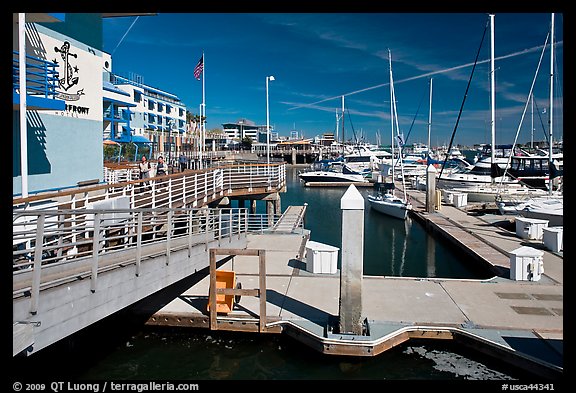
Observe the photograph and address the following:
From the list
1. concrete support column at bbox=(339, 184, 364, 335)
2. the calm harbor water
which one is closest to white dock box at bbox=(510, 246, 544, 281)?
the calm harbor water

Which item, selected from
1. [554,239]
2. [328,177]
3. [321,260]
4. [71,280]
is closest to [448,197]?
[554,239]

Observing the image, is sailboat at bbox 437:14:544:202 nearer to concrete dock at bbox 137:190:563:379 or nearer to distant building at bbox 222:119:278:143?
concrete dock at bbox 137:190:563:379

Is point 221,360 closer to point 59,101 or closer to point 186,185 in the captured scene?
point 59,101

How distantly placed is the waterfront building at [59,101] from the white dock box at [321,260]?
7833 mm

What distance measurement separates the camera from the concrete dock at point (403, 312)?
29.3 feet

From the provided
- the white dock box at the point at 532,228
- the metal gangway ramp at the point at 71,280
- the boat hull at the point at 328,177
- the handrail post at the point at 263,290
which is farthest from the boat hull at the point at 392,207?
the boat hull at the point at 328,177

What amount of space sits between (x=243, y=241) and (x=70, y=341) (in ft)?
23.9

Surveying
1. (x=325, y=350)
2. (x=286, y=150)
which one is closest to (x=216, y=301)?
(x=325, y=350)

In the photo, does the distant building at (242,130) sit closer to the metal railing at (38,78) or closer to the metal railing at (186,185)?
the metal railing at (186,185)

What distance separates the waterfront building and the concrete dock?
5474 millimetres

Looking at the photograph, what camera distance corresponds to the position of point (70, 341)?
10023 millimetres
